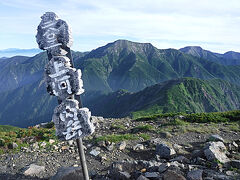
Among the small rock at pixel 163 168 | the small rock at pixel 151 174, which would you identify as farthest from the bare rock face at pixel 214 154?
the small rock at pixel 151 174

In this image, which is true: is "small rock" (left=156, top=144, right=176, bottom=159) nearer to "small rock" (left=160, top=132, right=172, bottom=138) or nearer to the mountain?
"small rock" (left=160, top=132, right=172, bottom=138)

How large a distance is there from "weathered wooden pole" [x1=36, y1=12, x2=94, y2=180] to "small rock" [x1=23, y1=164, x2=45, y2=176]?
15.3ft

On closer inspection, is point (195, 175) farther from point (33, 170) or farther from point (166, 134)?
point (33, 170)

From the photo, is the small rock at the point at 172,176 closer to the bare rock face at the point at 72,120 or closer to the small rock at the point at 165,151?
the small rock at the point at 165,151

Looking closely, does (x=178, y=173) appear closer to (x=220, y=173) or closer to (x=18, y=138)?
(x=220, y=173)

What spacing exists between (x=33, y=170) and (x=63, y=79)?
619 cm

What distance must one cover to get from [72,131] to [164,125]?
13350 mm

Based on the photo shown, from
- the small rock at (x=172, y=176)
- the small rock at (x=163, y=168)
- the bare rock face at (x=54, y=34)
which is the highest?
the bare rock face at (x=54, y=34)

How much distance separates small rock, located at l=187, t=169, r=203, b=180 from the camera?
7.83m

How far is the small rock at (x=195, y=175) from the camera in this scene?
7.83 meters

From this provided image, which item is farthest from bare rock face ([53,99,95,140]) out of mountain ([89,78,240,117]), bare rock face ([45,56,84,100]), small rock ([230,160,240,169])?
mountain ([89,78,240,117])

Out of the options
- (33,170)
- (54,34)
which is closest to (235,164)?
(54,34)

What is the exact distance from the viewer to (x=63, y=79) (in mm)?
6586

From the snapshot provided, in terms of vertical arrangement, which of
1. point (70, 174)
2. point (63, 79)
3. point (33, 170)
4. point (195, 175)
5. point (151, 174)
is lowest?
point (33, 170)
